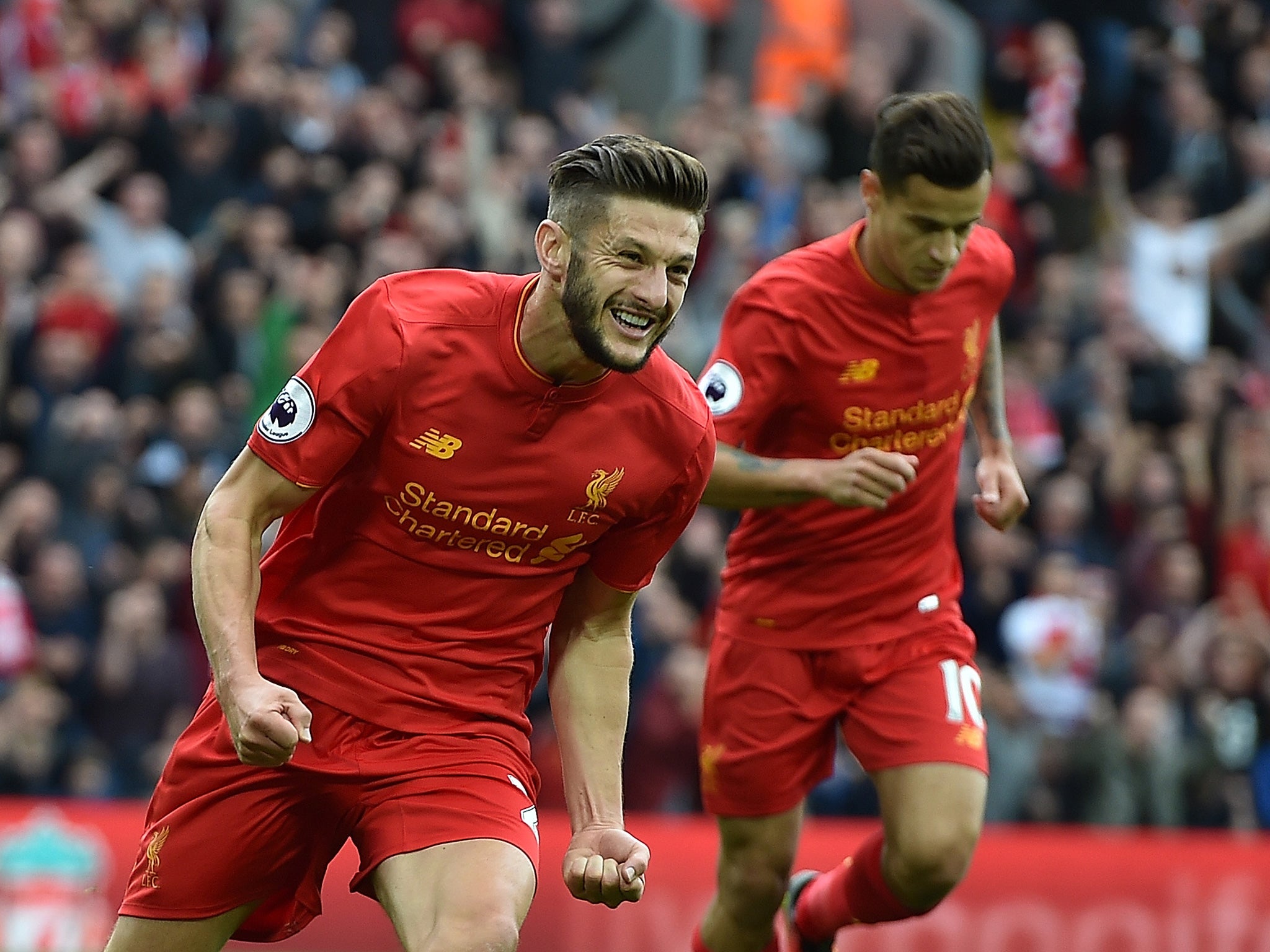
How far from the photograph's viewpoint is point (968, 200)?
615 centimetres

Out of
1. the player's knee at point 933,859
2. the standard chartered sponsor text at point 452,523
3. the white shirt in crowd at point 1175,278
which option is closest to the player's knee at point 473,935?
the standard chartered sponsor text at point 452,523

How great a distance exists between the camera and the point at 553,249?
16.0ft

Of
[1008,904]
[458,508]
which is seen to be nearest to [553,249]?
[458,508]

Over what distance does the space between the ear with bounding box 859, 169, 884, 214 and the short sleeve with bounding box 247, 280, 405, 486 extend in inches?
78.0

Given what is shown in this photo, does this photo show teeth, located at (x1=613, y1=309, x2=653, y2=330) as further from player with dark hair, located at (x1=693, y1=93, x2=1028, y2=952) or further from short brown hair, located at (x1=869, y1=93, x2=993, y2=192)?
short brown hair, located at (x1=869, y1=93, x2=993, y2=192)

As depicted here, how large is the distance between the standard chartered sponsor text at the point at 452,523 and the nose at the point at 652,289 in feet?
2.21

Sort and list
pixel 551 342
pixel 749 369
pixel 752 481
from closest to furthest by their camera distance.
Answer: pixel 551 342, pixel 752 481, pixel 749 369

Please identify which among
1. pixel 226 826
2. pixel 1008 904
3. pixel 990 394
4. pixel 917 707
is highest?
pixel 990 394

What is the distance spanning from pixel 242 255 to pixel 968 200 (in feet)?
24.6

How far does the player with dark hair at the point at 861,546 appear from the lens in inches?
248

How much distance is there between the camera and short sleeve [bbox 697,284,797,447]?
6344mm

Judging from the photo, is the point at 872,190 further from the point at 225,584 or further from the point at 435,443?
the point at 225,584

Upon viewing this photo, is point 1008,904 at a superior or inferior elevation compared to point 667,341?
inferior

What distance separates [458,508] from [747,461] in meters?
1.45
